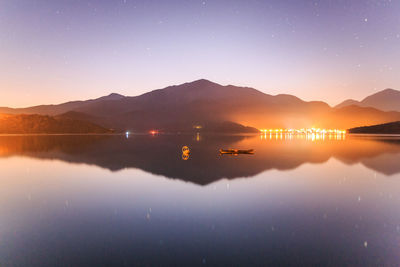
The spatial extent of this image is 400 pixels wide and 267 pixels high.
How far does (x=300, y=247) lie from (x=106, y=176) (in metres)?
24.1

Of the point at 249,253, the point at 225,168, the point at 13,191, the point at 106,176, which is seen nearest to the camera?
the point at 249,253

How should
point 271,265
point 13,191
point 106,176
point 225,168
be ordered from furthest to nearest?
1. point 225,168
2. point 106,176
3. point 13,191
4. point 271,265

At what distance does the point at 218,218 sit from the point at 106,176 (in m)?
18.7

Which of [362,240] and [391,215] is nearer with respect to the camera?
[362,240]

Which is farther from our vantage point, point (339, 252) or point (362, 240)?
point (362, 240)

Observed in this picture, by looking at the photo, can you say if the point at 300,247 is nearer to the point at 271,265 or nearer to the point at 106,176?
the point at 271,265

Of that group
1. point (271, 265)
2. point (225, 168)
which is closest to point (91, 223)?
point (271, 265)

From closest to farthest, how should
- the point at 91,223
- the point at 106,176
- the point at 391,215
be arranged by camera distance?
the point at 91,223
the point at 391,215
the point at 106,176

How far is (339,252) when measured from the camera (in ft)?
39.1

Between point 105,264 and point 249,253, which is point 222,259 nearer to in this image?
point 249,253

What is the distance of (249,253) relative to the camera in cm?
1184

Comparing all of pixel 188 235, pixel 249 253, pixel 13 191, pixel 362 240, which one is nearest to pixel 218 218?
pixel 188 235

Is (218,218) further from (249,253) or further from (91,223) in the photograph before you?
(91,223)

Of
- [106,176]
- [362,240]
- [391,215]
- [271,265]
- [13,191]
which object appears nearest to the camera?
[271,265]
